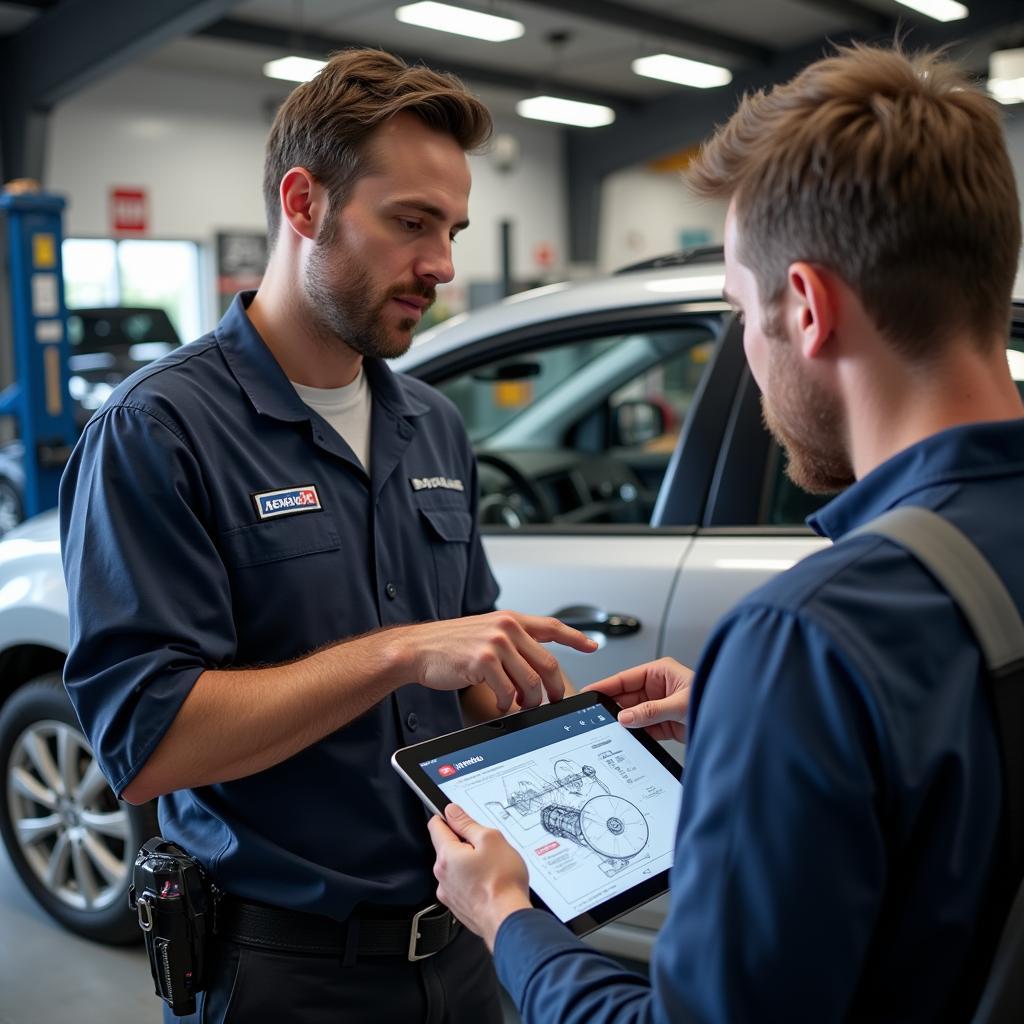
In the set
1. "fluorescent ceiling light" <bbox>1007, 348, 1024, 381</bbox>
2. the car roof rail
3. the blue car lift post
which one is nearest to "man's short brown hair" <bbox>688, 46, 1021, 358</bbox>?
"fluorescent ceiling light" <bbox>1007, 348, 1024, 381</bbox>

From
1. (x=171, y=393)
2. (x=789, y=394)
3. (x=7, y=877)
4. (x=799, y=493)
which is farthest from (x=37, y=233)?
(x=789, y=394)

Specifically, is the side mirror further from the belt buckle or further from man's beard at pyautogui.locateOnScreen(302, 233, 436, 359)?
the belt buckle

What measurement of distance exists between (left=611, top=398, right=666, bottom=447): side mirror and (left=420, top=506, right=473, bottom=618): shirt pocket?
2143mm

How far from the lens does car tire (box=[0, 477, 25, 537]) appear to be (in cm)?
764

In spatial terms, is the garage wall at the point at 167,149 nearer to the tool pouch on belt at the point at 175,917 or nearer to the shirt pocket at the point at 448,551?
the shirt pocket at the point at 448,551

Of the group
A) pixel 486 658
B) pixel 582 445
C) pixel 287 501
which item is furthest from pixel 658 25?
pixel 486 658

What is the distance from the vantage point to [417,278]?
1.49 metres

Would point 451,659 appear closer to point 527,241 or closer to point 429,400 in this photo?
point 429,400

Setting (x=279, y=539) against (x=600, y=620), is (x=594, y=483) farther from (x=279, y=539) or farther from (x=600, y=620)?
(x=279, y=539)

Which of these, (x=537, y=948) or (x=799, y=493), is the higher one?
(x=799, y=493)

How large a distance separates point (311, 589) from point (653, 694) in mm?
406

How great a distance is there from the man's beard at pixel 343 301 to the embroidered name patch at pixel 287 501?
0.65 ft

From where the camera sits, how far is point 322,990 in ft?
4.36

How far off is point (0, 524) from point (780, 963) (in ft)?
25.9
